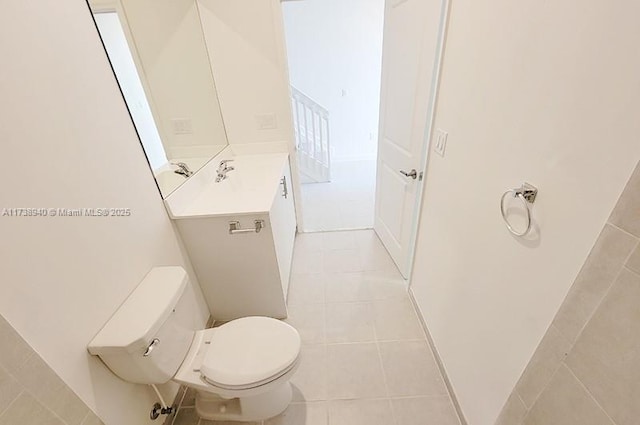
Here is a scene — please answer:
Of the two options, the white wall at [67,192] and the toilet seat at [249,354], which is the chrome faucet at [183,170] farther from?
the toilet seat at [249,354]

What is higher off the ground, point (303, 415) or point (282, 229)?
point (282, 229)

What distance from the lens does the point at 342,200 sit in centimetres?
328

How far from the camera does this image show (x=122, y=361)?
891 millimetres

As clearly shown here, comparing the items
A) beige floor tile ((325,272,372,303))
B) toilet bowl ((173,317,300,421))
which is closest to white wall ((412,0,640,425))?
beige floor tile ((325,272,372,303))

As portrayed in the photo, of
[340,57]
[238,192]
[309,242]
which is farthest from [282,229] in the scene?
[340,57]

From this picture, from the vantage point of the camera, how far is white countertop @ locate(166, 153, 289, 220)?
140 centimetres

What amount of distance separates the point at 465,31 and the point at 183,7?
176 centimetres

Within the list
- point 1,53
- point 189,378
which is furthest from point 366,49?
point 189,378

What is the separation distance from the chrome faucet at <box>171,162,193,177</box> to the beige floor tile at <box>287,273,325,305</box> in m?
1.05

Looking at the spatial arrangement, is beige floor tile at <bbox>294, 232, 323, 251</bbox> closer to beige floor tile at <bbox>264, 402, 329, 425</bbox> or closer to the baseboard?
the baseboard

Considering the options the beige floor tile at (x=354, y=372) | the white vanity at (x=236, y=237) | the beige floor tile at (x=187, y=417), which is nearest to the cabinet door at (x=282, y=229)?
the white vanity at (x=236, y=237)

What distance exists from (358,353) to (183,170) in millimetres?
1499

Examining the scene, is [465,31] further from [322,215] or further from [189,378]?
[322,215]

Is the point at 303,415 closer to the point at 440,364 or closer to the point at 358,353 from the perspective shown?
the point at 358,353
